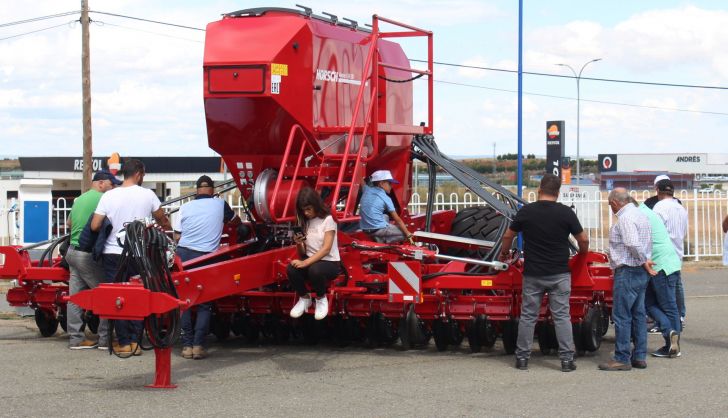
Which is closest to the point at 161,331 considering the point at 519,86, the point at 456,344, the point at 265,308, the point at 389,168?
the point at 265,308

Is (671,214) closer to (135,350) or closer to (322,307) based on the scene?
(322,307)

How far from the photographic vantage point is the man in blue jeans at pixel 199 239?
10055 mm

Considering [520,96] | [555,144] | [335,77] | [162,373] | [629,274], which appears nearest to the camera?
[162,373]

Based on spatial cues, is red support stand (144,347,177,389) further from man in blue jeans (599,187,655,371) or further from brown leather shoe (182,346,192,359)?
man in blue jeans (599,187,655,371)

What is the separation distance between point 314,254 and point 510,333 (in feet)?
6.97

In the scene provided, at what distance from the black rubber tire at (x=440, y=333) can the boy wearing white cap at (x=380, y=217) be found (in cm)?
110

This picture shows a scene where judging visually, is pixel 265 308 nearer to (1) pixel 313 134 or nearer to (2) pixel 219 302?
(2) pixel 219 302

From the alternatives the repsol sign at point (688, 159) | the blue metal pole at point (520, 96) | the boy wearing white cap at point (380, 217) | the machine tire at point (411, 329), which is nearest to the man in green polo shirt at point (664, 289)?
the machine tire at point (411, 329)

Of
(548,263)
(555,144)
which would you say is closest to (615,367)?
(548,263)

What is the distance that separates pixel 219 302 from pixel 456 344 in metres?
2.60

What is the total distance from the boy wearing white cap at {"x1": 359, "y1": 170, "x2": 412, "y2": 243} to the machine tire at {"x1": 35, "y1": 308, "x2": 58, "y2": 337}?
12.0 feet

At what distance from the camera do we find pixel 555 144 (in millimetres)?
29094

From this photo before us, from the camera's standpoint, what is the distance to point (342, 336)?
10758mm

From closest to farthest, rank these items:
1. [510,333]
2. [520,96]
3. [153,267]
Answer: [153,267]
[510,333]
[520,96]
